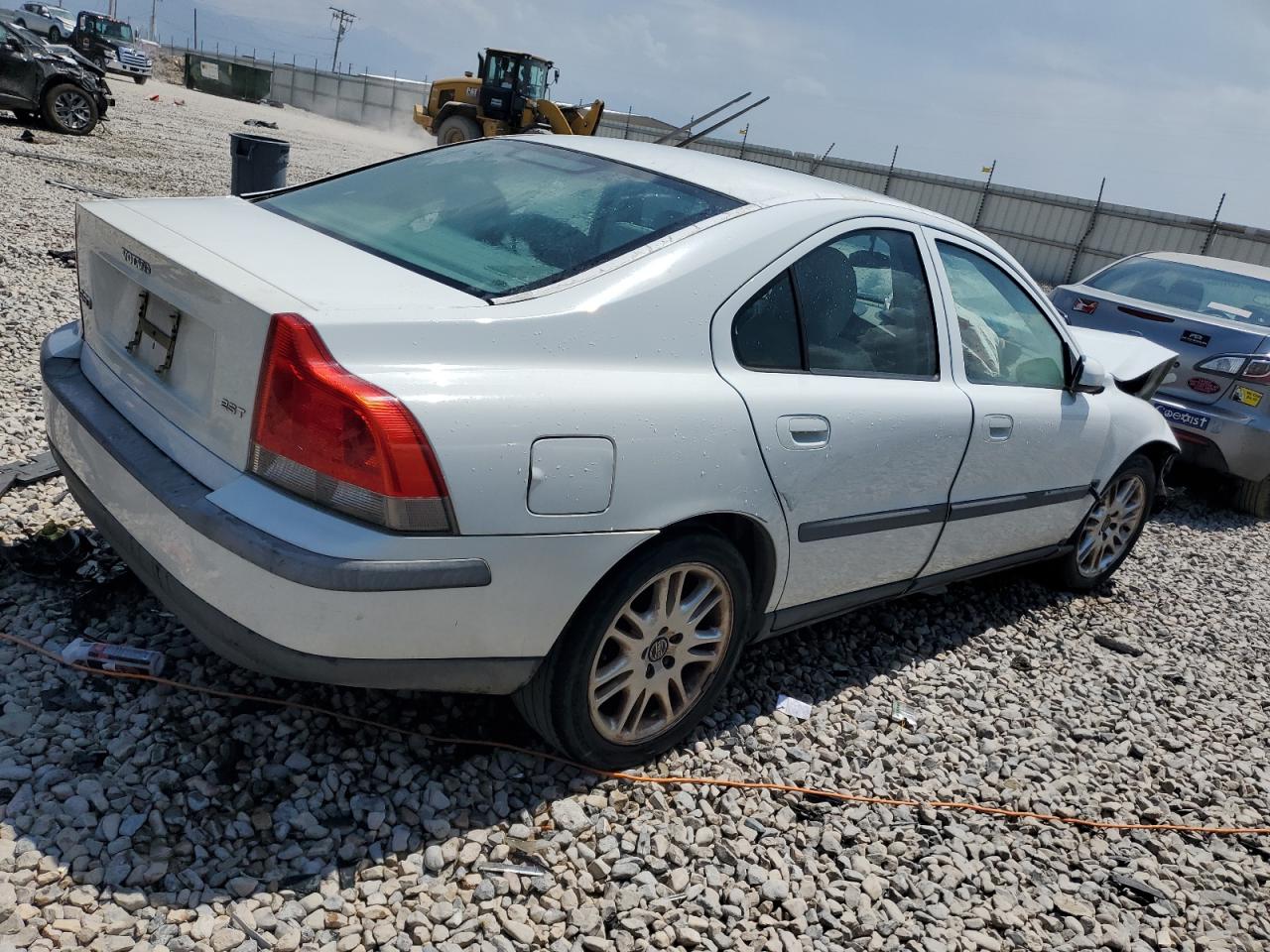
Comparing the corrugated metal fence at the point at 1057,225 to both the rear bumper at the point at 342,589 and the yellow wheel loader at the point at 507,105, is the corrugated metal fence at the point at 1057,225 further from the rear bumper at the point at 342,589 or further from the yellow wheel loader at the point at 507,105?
the rear bumper at the point at 342,589

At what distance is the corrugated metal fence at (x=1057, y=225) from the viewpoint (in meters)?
23.9

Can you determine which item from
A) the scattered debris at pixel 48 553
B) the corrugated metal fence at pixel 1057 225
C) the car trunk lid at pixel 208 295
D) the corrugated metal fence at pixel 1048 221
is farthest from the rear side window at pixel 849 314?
the corrugated metal fence at pixel 1048 221

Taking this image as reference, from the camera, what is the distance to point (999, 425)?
11.7 feet

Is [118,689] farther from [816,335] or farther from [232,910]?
[816,335]

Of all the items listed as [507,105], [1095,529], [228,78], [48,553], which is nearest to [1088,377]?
[1095,529]

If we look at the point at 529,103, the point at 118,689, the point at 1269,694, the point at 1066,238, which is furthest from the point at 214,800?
the point at 1066,238

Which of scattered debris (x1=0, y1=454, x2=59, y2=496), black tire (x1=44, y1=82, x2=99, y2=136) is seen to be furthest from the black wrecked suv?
scattered debris (x1=0, y1=454, x2=59, y2=496)

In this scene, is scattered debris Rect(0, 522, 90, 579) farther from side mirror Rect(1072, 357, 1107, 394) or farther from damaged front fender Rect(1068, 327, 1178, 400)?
damaged front fender Rect(1068, 327, 1178, 400)

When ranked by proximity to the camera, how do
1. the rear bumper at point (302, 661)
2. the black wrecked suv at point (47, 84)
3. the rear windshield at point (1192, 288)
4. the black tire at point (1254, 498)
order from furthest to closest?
1. the black wrecked suv at point (47, 84)
2. the rear windshield at point (1192, 288)
3. the black tire at point (1254, 498)
4. the rear bumper at point (302, 661)

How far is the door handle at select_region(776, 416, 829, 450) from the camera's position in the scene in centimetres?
273

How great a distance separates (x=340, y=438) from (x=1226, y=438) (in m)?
6.34

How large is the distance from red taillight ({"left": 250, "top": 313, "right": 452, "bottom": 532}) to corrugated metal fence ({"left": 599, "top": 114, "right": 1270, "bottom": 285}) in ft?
77.6

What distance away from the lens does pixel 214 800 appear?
243 cm

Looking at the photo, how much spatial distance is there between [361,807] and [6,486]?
2.10 m
